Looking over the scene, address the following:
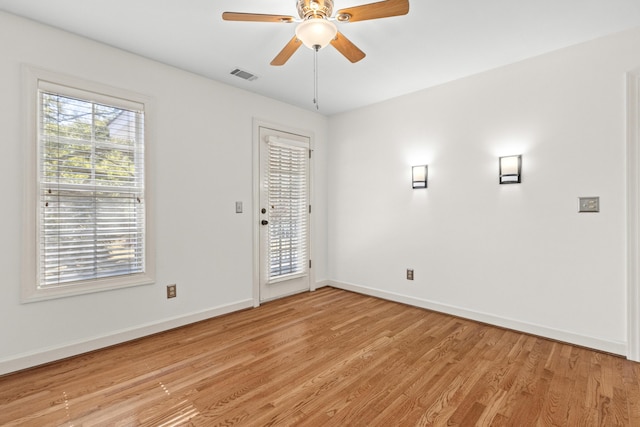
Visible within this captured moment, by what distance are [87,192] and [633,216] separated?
443 centimetres

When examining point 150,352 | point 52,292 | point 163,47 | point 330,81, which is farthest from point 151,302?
point 330,81

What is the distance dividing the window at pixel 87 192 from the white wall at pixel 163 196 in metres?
0.11

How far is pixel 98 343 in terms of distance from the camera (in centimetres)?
259

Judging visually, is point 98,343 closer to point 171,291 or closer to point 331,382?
point 171,291

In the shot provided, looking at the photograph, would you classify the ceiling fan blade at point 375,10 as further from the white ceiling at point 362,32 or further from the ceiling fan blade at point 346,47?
the white ceiling at point 362,32

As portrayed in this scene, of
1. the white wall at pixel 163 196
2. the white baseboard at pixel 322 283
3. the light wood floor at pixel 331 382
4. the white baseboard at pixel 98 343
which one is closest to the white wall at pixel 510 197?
the light wood floor at pixel 331 382

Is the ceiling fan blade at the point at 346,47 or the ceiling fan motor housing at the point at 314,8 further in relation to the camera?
the ceiling fan blade at the point at 346,47

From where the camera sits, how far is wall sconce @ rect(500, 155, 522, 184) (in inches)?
115

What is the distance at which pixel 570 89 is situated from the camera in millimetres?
2682

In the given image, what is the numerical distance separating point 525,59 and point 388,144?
164cm

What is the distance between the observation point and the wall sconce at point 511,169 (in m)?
2.93

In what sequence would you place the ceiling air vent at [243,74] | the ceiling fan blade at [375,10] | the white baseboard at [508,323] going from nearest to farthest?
the ceiling fan blade at [375,10] → the white baseboard at [508,323] → the ceiling air vent at [243,74]

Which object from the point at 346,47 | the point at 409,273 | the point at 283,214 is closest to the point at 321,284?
the point at 283,214

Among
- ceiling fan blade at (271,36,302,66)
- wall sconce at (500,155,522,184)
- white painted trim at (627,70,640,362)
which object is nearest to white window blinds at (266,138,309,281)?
ceiling fan blade at (271,36,302,66)
